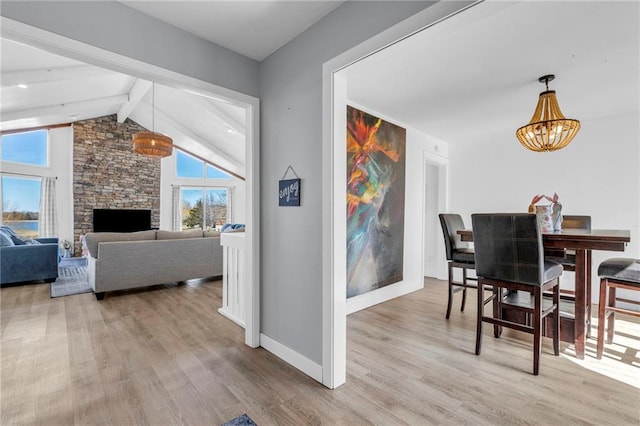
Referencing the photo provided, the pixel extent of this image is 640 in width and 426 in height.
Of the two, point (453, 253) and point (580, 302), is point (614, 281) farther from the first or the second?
point (453, 253)

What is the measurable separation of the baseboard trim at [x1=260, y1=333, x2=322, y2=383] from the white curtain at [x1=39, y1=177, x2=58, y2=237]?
7.42 m

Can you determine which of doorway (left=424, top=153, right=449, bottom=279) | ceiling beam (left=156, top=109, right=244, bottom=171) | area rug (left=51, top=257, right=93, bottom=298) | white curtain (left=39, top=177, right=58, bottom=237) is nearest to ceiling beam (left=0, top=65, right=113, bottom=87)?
area rug (left=51, top=257, right=93, bottom=298)

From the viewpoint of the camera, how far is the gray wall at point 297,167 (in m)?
1.95

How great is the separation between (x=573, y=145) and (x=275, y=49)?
4176 millimetres

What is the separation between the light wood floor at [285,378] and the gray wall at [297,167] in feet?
1.27

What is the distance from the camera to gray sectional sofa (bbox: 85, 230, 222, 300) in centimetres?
382

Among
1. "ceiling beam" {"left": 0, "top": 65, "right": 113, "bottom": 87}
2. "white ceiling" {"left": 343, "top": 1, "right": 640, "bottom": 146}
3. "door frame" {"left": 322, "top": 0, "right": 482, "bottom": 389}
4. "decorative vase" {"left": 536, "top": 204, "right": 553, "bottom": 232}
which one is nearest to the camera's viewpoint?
"white ceiling" {"left": 343, "top": 1, "right": 640, "bottom": 146}

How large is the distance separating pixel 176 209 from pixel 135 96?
3683 mm

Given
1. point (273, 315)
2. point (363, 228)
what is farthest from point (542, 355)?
point (273, 315)

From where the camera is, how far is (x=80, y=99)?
588cm

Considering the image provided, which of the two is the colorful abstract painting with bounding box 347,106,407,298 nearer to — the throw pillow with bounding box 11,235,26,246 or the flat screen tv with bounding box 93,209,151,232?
the throw pillow with bounding box 11,235,26,246

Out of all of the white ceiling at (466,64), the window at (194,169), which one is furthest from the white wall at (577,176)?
the window at (194,169)

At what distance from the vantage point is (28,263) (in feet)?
14.4

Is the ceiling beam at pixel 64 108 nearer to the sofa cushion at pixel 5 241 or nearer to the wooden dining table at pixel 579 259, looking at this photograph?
the sofa cushion at pixel 5 241
